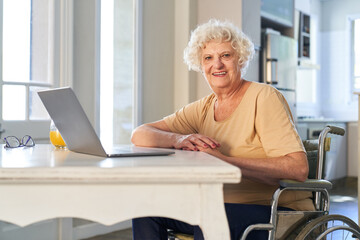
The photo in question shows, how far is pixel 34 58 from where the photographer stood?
10.1 ft

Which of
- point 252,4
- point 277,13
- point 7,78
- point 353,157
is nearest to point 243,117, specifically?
point 7,78

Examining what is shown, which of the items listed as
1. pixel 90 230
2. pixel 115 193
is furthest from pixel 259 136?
pixel 90 230

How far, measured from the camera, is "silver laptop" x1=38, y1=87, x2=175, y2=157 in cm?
121

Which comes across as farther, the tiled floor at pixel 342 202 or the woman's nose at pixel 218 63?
the tiled floor at pixel 342 202

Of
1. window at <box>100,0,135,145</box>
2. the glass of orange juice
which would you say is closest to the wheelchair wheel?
the glass of orange juice

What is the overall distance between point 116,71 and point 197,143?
227cm

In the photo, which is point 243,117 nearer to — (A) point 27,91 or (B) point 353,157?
(A) point 27,91

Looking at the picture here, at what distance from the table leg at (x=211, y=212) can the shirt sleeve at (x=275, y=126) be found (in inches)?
26.6

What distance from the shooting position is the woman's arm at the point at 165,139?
1.61m

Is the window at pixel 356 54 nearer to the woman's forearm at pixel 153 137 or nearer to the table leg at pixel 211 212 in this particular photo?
the woman's forearm at pixel 153 137

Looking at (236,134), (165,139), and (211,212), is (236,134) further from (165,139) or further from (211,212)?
(211,212)

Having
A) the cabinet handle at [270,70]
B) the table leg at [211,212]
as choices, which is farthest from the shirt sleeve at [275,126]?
the cabinet handle at [270,70]

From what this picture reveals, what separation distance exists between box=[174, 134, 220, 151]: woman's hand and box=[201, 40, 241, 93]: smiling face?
352 millimetres

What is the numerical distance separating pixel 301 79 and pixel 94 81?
4308 mm
